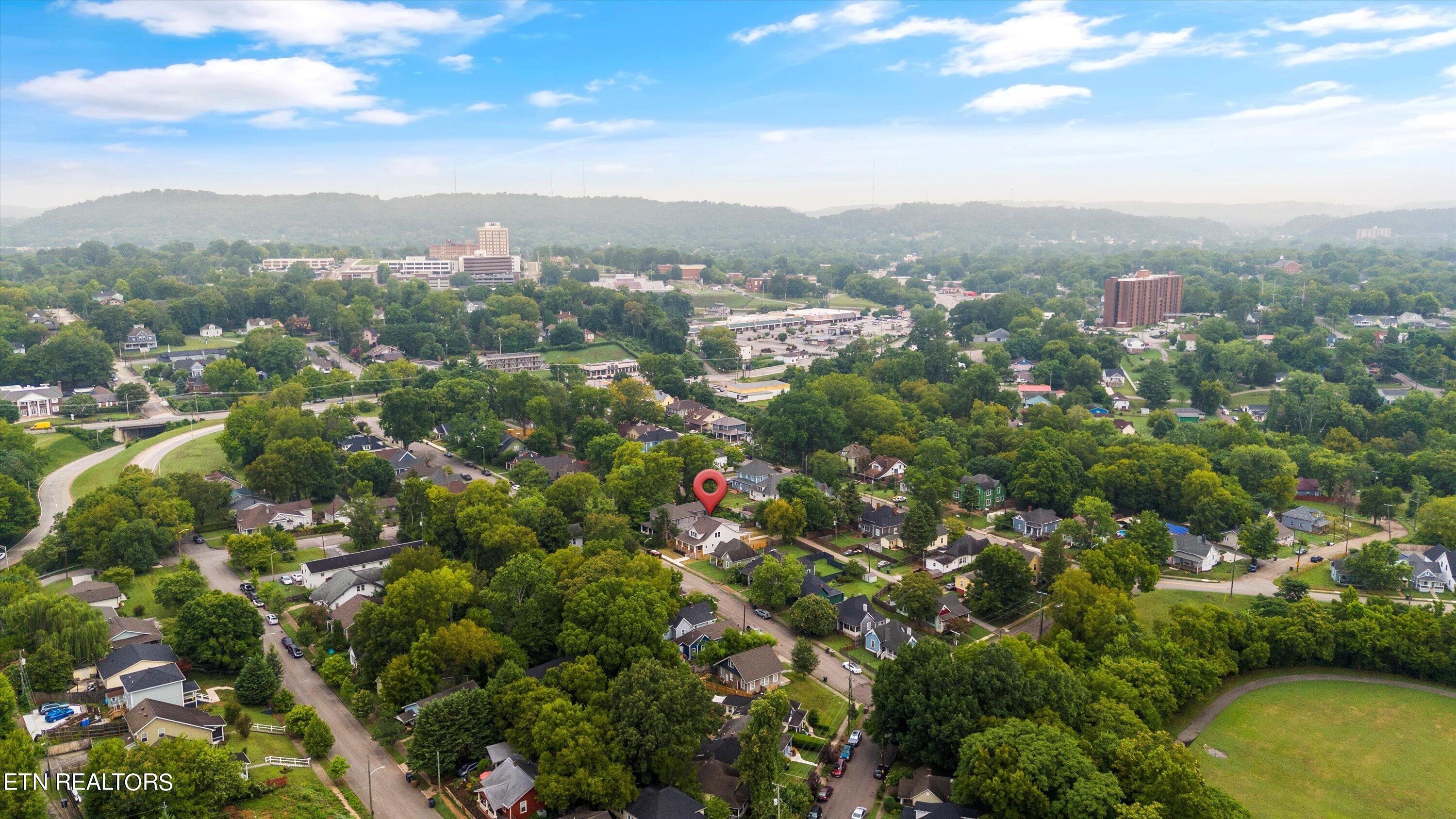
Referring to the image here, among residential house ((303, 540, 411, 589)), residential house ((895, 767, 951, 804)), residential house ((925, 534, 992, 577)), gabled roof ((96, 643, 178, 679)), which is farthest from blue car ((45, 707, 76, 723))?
residential house ((925, 534, 992, 577))

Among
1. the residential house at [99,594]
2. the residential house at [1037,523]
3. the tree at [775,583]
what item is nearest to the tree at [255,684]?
the residential house at [99,594]

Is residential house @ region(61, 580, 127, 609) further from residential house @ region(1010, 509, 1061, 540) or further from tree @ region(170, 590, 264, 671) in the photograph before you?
residential house @ region(1010, 509, 1061, 540)

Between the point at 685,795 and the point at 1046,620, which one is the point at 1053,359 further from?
the point at 685,795

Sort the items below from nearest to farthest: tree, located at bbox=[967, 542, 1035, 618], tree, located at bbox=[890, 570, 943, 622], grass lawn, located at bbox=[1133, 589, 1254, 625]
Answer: tree, located at bbox=[890, 570, 943, 622] → tree, located at bbox=[967, 542, 1035, 618] → grass lawn, located at bbox=[1133, 589, 1254, 625]

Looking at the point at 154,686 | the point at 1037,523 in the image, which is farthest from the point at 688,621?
the point at 1037,523

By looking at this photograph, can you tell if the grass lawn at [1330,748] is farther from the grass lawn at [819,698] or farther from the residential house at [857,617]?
the residential house at [857,617]

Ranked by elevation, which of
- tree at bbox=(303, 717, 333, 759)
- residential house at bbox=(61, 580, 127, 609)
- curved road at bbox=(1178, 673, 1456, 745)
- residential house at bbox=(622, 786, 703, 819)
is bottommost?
curved road at bbox=(1178, 673, 1456, 745)
